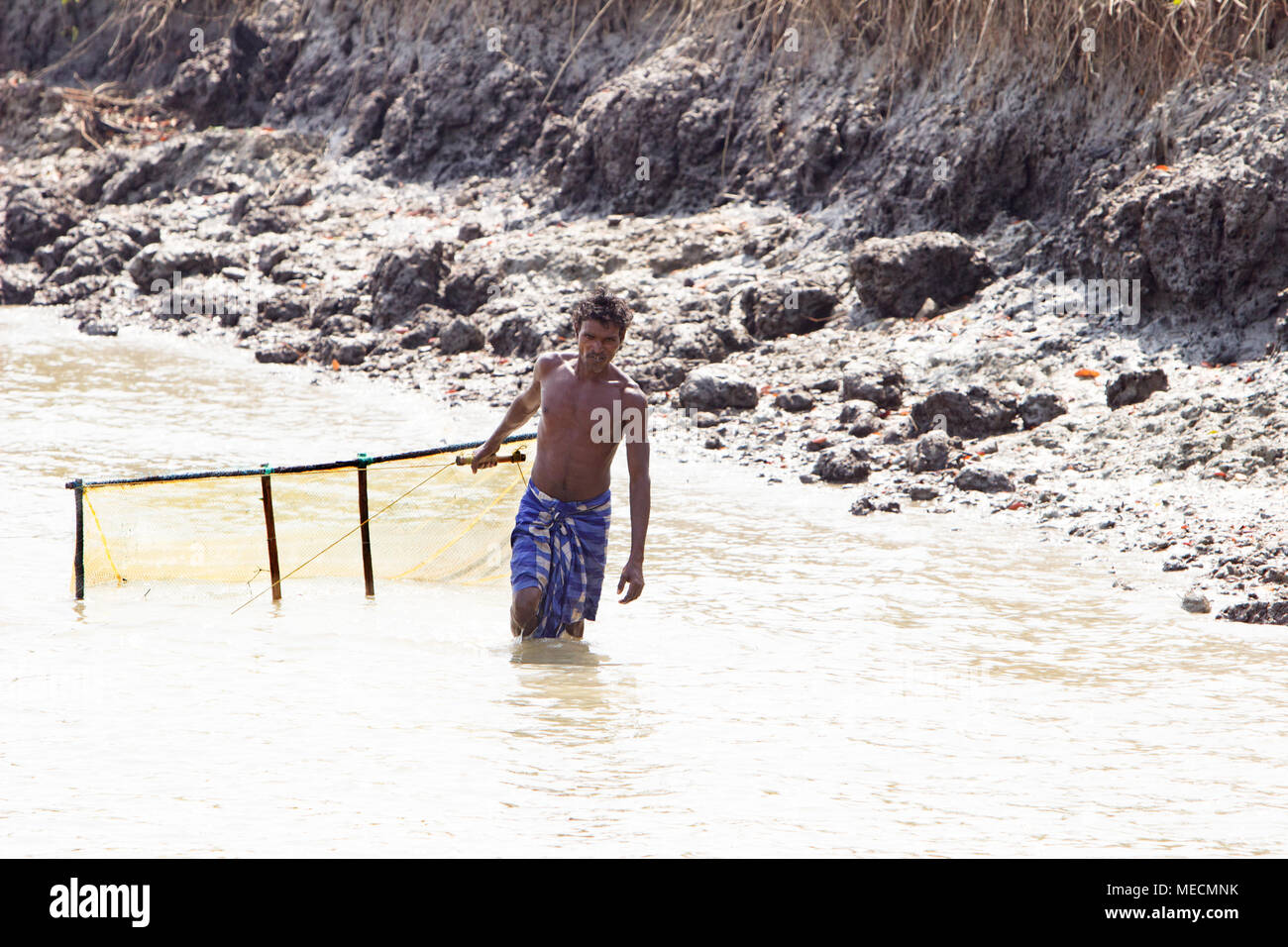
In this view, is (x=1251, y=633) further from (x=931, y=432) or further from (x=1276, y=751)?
(x=931, y=432)

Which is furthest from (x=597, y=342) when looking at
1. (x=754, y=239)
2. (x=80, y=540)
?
(x=754, y=239)

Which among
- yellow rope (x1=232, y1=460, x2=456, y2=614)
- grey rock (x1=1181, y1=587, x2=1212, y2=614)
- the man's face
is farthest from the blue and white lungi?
grey rock (x1=1181, y1=587, x2=1212, y2=614)

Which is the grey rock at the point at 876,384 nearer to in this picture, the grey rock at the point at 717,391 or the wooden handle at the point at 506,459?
the grey rock at the point at 717,391

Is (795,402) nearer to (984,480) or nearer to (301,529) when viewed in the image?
(984,480)

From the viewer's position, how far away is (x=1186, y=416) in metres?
7.57

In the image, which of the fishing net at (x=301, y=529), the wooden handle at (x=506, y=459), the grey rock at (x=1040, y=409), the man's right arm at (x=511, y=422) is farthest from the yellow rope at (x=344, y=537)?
the grey rock at (x=1040, y=409)

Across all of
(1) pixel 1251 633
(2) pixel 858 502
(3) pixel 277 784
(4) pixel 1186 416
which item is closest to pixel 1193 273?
(4) pixel 1186 416

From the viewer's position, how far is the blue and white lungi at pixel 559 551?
16.3 feet

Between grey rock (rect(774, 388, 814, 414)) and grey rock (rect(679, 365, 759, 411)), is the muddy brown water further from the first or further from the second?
grey rock (rect(679, 365, 759, 411))

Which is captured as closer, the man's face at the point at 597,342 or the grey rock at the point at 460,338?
the man's face at the point at 597,342

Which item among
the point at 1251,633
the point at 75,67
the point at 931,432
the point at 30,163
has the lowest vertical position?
the point at 1251,633

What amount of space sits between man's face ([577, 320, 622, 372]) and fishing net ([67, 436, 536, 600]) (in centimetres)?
96

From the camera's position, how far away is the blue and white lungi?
4977 mm

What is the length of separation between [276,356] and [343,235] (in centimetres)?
236
